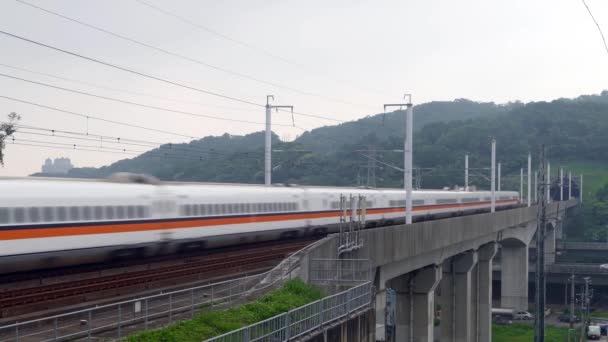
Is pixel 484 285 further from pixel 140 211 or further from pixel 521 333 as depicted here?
pixel 140 211

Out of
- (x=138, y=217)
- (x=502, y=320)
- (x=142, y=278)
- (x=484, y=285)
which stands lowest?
(x=502, y=320)

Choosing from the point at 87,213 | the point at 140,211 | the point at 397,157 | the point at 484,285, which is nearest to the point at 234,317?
the point at 87,213

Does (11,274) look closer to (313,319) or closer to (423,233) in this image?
(313,319)

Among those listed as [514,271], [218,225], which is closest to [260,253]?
[218,225]

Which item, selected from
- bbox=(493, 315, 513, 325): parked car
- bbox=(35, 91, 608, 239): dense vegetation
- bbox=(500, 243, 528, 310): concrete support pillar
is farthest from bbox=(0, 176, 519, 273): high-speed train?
bbox=(500, 243, 528, 310): concrete support pillar

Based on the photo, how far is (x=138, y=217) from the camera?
2869 cm

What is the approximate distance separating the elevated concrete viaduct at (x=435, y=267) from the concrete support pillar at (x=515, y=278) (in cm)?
629

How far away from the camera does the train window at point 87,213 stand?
84.2 ft

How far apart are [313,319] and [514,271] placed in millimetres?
80583

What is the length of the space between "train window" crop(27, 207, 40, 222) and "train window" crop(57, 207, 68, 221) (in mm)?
921

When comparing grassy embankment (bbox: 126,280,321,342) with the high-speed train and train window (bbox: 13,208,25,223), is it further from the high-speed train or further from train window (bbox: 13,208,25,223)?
train window (bbox: 13,208,25,223)

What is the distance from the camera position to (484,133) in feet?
590

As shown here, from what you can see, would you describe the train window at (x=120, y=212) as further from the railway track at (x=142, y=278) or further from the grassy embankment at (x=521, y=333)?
the grassy embankment at (x=521, y=333)

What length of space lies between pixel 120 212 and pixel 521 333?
204ft
